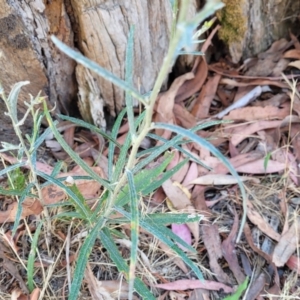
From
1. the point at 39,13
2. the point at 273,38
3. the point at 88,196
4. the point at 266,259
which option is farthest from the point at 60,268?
the point at 273,38

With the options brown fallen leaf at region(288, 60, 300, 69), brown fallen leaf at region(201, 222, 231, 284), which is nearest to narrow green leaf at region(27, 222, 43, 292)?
brown fallen leaf at region(201, 222, 231, 284)

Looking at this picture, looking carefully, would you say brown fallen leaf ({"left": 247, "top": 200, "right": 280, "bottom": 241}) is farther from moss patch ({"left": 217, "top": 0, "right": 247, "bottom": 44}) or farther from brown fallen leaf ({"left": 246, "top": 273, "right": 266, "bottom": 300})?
moss patch ({"left": 217, "top": 0, "right": 247, "bottom": 44})

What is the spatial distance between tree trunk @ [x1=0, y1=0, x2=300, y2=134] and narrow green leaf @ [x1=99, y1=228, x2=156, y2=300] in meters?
0.44

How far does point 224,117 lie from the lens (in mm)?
1625

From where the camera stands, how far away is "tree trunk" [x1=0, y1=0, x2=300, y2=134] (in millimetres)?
1289

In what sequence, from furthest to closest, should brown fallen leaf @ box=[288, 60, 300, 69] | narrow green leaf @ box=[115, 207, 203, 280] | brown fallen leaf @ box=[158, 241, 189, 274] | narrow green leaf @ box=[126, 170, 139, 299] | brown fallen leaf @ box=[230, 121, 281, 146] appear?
brown fallen leaf @ box=[288, 60, 300, 69] < brown fallen leaf @ box=[230, 121, 281, 146] < brown fallen leaf @ box=[158, 241, 189, 274] < narrow green leaf @ box=[115, 207, 203, 280] < narrow green leaf @ box=[126, 170, 139, 299]

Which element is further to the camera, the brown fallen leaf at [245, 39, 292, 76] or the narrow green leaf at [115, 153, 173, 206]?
the brown fallen leaf at [245, 39, 292, 76]

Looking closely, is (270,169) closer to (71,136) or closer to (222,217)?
(222,217)

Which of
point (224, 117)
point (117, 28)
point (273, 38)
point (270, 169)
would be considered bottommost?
point (270, 169)

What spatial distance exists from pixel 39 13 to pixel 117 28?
223 mm

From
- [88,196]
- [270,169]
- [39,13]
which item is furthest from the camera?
[270,169]

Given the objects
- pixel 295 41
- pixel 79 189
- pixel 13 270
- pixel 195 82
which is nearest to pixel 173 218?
pixel 79 189

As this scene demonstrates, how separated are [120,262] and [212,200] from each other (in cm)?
49

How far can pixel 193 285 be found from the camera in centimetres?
129
